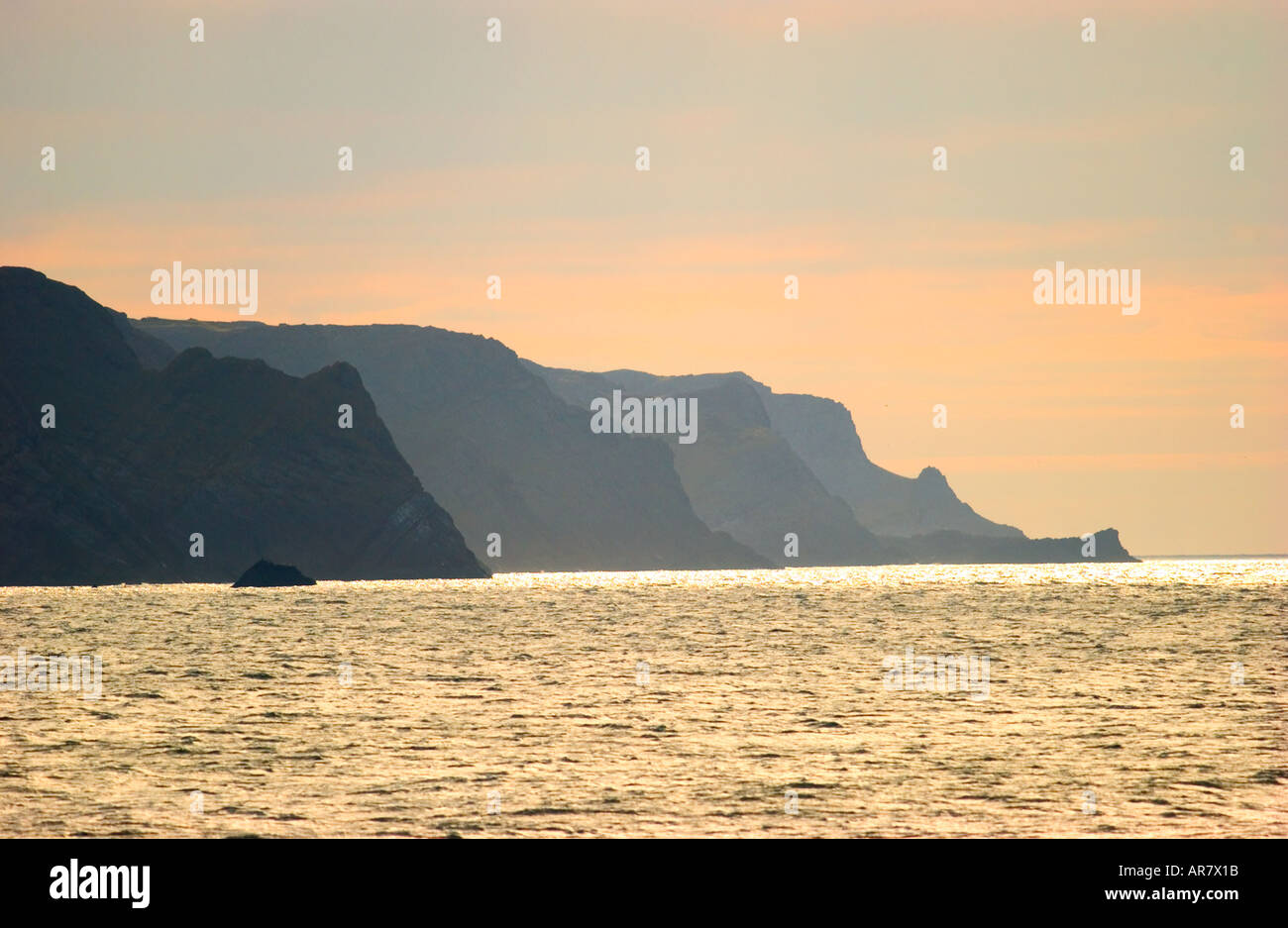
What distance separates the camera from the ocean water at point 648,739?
2988 centimetres

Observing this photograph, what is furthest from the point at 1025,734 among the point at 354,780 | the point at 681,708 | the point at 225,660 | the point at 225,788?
the point at 225,660

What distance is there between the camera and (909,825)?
28516mm

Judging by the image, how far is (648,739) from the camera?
143 feet

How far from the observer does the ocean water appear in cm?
2988

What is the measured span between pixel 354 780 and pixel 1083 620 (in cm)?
10647

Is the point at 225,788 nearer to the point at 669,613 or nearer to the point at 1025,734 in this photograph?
the point at 1025,734
